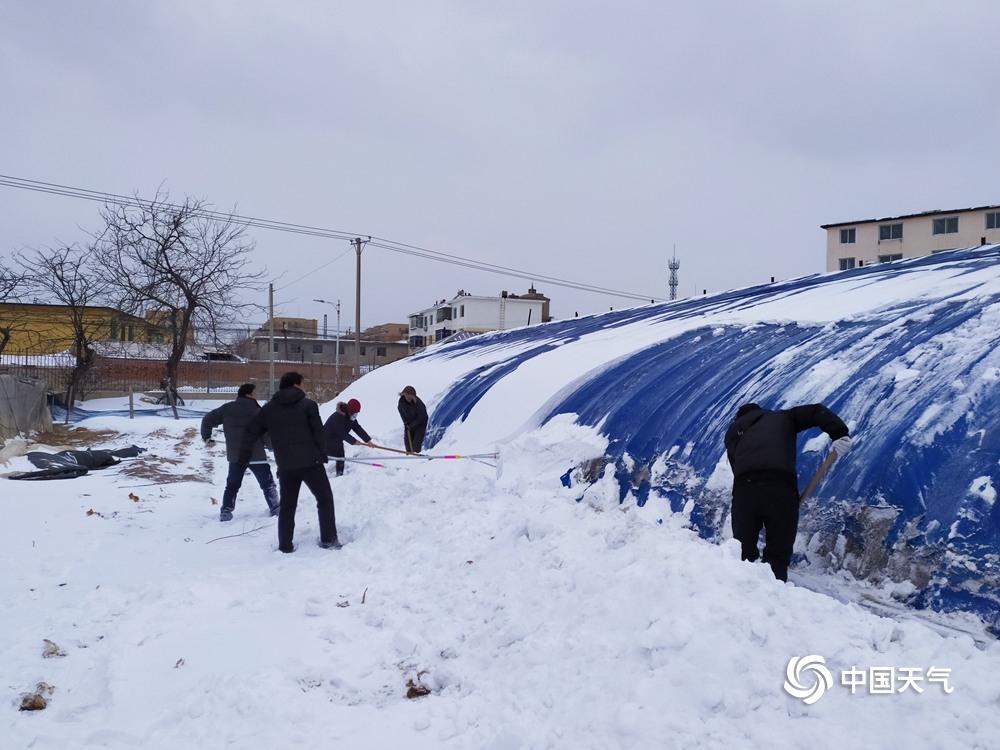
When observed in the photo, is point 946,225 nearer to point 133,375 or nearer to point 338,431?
point 133,375

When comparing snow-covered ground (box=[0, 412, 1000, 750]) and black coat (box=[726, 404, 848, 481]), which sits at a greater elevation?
black coat (box=[726, 404, 848, 481])

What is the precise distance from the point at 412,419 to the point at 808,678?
8411 millimetres

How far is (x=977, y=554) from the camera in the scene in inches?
148

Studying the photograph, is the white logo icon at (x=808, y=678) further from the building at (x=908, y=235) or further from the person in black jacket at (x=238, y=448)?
the building at (x=908, y=235)

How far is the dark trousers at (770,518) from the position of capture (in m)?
4.38

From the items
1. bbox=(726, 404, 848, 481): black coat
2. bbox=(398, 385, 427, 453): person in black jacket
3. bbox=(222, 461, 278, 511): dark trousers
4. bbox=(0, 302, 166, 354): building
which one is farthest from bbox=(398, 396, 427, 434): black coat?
bbox=(0, 302, 166, 354): building

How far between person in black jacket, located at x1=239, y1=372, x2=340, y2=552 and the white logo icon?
443 centimetres

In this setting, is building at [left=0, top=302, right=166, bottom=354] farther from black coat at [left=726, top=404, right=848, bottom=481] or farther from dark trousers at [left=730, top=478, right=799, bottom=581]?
dark trousers at [left=730, top=478, right=799, bottom=581]

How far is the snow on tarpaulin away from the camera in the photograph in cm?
407

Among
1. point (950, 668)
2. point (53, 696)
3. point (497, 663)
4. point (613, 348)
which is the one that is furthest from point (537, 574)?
point (613, 348)

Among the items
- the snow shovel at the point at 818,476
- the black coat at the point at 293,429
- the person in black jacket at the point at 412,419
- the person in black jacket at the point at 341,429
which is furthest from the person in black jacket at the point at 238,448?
the snow shovel at the point at 818,476

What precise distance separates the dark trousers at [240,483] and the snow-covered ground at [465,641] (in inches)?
34.7

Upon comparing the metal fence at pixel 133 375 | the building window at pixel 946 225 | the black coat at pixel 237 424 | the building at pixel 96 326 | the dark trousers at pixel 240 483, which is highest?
the building window at pixel 946 225

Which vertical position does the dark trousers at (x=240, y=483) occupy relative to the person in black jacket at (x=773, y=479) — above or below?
below
